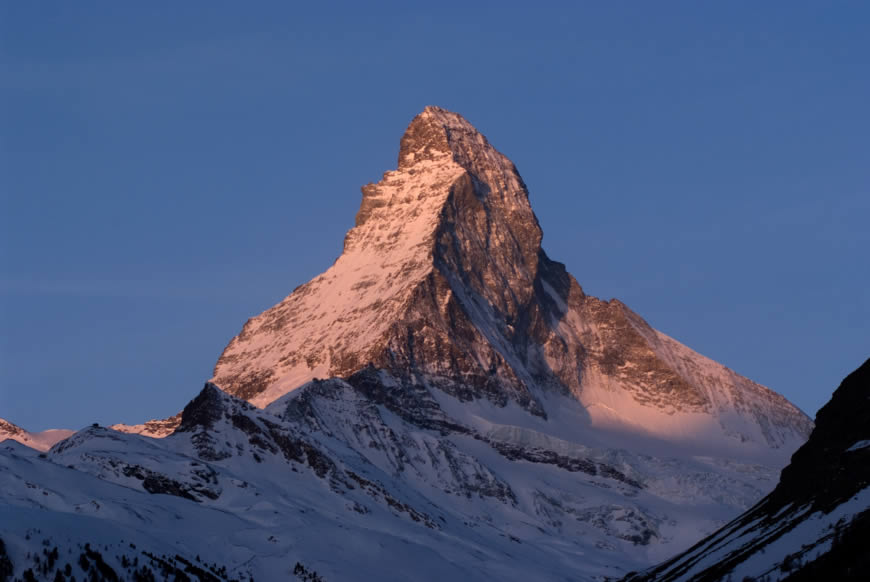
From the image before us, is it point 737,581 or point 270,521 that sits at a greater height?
point 270,521

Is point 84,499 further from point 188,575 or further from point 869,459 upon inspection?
point 869,459

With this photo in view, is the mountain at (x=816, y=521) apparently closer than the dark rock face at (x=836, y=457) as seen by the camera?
Yes

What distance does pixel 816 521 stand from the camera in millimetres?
104750

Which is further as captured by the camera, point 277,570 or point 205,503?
point 205,503

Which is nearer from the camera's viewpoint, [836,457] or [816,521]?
[816,521]

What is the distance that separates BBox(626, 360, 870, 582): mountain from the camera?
299 ft

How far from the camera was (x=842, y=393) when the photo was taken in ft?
445

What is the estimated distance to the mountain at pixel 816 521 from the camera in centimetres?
9100

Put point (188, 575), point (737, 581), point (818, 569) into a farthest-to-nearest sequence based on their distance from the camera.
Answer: point (188, 575) < point (737, 581) < point (818, 569)

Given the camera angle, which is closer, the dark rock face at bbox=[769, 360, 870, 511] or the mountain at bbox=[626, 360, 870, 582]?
the mountain at bbox=[626, 360, 870, 582]

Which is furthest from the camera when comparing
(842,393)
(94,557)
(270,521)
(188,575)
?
(270,521)

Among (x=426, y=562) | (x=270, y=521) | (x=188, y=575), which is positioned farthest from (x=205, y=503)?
(x=188, y=575)

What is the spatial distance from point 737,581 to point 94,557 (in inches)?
1659

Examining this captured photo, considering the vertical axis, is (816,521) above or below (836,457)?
below
